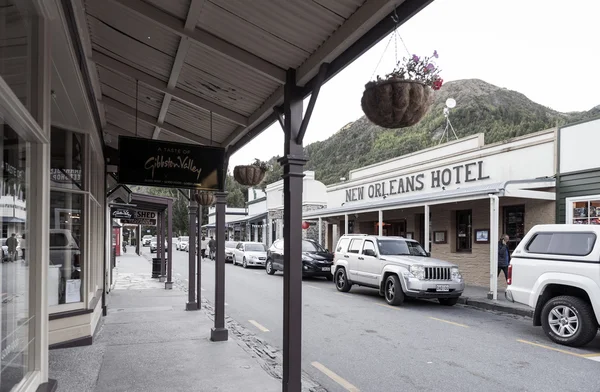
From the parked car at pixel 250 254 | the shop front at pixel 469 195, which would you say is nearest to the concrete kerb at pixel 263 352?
the shop front at pixel 469 195

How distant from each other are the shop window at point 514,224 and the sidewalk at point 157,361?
1074 centimetres

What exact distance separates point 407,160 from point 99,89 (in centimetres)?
1615

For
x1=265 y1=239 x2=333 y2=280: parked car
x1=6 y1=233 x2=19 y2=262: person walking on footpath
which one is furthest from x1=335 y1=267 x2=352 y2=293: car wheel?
x1=6 y1=233 x2=19 y2=262: person walking on footpath

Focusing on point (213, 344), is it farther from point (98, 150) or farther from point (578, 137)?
point (578, 137)

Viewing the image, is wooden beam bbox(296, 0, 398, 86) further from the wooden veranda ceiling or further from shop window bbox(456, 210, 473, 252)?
shop window bbox(456, 210, 473, 252)

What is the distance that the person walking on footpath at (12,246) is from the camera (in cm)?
303

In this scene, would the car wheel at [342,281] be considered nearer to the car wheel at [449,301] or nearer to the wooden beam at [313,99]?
the car wheel at [449,301]

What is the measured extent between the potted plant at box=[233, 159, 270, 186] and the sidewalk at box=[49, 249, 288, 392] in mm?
2528

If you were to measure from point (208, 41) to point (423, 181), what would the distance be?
15620mm

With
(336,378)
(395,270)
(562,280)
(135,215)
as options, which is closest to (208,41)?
(336,378)

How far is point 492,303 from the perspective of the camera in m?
11.7

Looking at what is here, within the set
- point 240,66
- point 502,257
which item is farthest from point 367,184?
point 240,66

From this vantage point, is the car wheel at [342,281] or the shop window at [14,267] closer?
the shop window at [14,267]

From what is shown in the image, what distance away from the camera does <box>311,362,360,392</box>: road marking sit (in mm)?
5699
